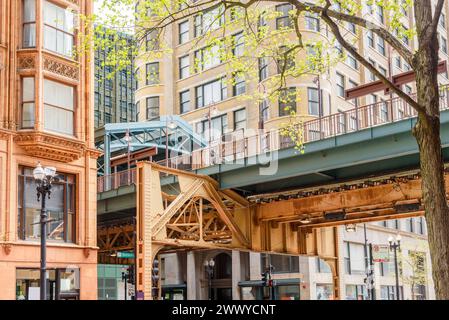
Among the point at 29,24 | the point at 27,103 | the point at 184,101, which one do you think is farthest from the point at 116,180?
the point at 184,101

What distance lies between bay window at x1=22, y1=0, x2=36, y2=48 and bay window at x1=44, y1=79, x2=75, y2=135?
189cm

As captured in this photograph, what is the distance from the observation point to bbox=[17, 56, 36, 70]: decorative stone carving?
97.8 ft

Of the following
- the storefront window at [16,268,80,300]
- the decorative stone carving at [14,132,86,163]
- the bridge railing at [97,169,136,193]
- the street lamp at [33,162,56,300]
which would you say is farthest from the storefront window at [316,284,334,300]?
the street lamp at [33,162,56,300]

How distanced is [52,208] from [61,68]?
6.52 metres

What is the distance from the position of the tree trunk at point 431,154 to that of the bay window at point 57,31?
22881 mm

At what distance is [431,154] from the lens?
33.9ft

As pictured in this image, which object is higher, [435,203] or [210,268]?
[435,203]

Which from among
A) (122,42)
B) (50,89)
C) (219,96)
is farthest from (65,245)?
(219,96)

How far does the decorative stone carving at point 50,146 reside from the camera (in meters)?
28.8

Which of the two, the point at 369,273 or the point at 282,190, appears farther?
the point at 369,273

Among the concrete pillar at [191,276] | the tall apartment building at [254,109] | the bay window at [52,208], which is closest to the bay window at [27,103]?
the bay window at [52,208]

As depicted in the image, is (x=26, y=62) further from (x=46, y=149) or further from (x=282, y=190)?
(x=282, y=190)

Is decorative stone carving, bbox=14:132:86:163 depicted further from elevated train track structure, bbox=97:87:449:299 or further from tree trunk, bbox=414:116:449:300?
tree trunk, bbox=414:116:449:300
